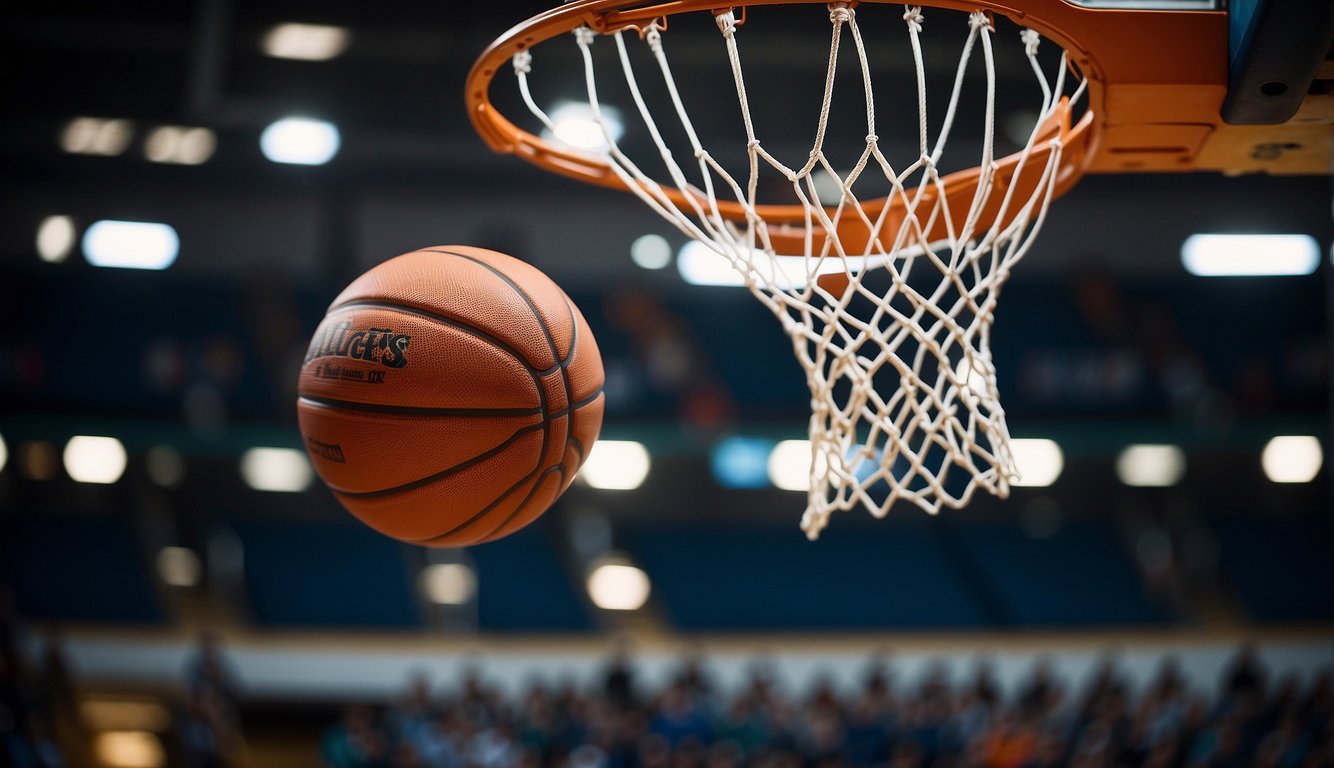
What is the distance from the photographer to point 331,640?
9.36 m

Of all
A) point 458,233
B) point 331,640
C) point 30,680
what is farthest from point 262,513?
point 30,680

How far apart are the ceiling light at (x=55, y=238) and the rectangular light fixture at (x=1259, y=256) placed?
10.8 m

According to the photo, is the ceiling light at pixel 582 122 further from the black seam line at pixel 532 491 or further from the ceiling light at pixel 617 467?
the black seam line at pixel 532 491

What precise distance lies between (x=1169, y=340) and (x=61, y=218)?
10535 millimetres

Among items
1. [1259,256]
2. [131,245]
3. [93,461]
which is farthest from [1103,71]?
[93,461]

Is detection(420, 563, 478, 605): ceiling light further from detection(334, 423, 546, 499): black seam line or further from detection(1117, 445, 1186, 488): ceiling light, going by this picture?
detection(334, 423, 546, 499): black seam line

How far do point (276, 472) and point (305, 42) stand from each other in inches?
215

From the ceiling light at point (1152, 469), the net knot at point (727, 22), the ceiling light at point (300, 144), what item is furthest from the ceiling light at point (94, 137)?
the ceiling light at point (1152, 469)

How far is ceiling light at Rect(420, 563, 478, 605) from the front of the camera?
1005cm

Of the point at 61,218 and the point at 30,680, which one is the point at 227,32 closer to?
the point at 30,680

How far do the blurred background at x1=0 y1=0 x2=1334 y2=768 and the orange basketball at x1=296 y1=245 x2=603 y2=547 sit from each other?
5.73 m

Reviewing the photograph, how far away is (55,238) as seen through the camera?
1030cm

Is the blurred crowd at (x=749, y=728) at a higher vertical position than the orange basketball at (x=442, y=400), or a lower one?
lower

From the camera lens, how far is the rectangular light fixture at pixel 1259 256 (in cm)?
1010
